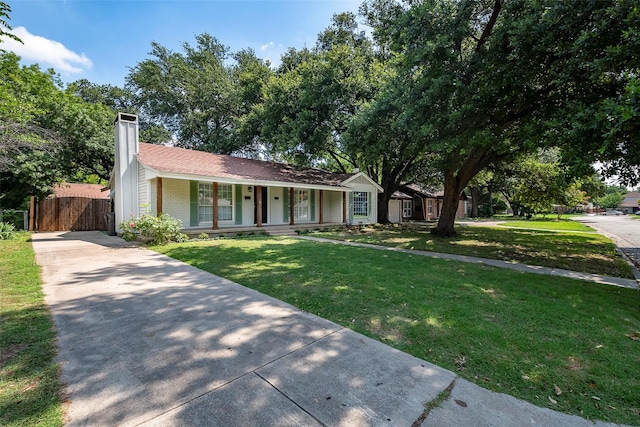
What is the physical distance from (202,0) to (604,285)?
13.6m

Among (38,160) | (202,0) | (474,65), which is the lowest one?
(38,160)

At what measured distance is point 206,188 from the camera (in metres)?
13.1

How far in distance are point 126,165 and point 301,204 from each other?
850 cm

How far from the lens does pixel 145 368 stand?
2621 millimetres

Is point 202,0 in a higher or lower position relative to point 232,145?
higher

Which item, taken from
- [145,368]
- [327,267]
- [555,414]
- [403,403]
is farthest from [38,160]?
[555,414]

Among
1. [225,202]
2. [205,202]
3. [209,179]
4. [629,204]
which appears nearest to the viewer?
[209,179]

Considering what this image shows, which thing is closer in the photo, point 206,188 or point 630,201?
point 206,188

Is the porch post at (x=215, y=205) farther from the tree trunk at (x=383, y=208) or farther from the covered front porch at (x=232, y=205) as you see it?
the tree trunk at (x=383, y=208)

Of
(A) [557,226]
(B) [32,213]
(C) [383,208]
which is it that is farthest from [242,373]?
(A) [557,226]

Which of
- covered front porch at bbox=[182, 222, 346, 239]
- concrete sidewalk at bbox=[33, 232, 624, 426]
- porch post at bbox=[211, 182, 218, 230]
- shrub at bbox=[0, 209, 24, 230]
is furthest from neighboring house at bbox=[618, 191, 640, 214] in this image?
shrub at bbox=[0, 209, 24, 230]

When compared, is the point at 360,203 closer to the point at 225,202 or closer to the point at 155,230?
the point at 225,202

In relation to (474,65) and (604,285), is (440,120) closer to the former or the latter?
(474,65)

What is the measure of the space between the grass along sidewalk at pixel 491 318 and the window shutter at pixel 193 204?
19.2 ft
